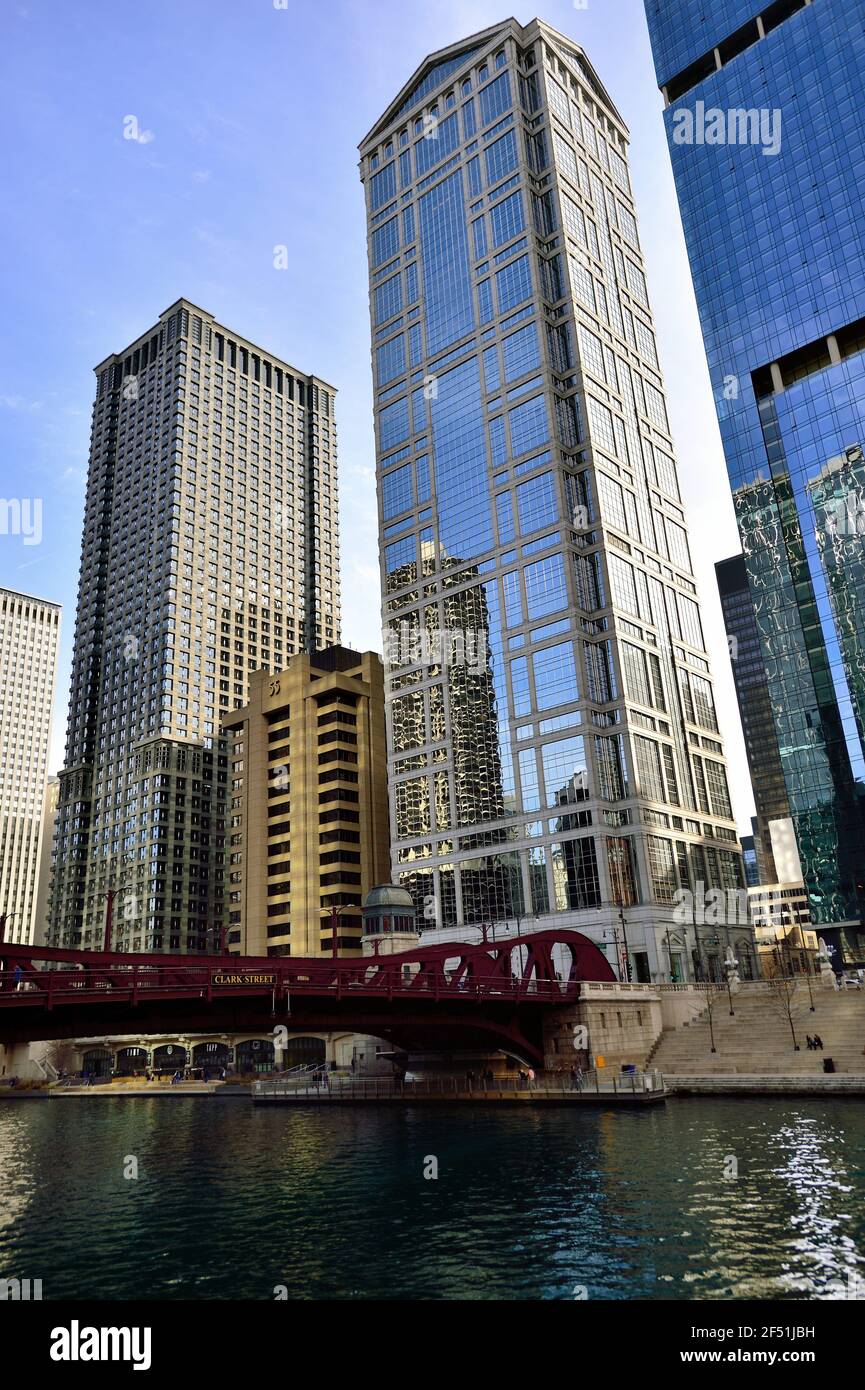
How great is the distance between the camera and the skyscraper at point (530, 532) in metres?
101

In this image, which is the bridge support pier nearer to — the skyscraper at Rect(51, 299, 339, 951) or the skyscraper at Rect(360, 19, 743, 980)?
the skyscraper at Rect(51, 299, 339, 951)

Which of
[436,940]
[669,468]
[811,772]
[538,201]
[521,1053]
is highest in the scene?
[538,201]

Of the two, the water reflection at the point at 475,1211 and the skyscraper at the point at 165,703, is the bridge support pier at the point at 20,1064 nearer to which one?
the skyscraper at the point at 165,703

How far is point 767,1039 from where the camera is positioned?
2525 inches

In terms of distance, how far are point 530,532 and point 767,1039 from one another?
62.4m

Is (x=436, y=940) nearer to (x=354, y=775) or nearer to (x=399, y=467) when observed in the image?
(x=354, y=775)

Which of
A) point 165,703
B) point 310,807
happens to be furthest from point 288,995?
point 165,703

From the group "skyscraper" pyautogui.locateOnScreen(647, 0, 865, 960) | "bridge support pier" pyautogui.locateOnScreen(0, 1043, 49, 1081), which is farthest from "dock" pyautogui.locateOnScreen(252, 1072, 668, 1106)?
"skyscraper" pyautogui.locateOnScreen(647, 0, 865, 960)

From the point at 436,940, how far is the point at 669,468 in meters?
72.1

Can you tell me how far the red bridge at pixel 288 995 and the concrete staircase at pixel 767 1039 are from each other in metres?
7.82

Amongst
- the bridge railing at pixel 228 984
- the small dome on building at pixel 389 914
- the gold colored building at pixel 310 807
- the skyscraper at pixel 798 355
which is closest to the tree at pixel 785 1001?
the bridge railing at pixel 228 984

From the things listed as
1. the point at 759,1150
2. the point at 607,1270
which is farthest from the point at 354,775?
the point at 607,1270

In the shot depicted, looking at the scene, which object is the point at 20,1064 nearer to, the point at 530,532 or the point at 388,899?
the point at 388,899

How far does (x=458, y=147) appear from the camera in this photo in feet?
435
